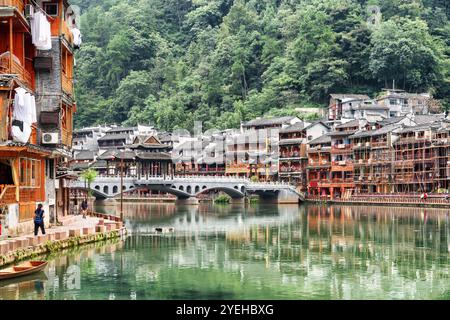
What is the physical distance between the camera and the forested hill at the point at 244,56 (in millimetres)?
134375

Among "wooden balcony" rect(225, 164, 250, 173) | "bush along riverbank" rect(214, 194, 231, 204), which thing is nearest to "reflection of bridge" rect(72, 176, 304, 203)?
"bush along riverbank" rect(214, 194, 231, 204)

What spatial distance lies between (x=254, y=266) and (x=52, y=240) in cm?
996

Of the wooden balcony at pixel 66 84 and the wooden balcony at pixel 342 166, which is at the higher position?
the wooden balcony at pixel 66 84

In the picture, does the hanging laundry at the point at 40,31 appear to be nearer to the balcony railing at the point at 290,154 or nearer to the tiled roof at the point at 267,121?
the balcony railing at the point at 290,154

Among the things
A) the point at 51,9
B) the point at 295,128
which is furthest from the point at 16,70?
the point at 295,128

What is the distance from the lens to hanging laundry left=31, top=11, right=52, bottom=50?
39.6m

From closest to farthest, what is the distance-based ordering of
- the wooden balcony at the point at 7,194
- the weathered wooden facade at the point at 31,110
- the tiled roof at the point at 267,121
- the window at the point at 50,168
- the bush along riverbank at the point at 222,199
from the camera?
the wooden balcony at the point at 7,194 → the weathered wooden facade at the point at 31,110 → the window at the point at 50,168 → the bush along riverbank at the point at 222,199 → the tiled roof at the point at 267,121

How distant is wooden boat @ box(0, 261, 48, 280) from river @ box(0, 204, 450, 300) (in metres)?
0.36

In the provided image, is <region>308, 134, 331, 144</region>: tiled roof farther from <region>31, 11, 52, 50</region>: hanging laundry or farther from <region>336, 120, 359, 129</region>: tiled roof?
<region>31, 11, 52, 50</region>: hanging laundry

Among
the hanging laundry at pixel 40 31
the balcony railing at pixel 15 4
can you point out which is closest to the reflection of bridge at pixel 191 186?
the hanging laundry at pixel 40 31

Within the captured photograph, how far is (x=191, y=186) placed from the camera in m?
107

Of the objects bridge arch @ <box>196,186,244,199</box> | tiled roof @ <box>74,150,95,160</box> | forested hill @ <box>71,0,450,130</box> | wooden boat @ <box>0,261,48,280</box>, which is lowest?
wooden boat @ <box>0,261,48,280</box>

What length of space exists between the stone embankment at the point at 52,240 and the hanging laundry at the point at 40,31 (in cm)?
1017

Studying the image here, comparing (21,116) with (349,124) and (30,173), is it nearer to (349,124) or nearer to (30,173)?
(30,173)
